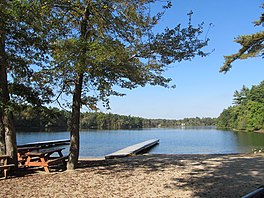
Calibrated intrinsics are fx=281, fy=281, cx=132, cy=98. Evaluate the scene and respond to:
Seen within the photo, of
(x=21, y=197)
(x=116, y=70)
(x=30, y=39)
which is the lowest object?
(x=21, y=197)

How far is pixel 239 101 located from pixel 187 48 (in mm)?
74930

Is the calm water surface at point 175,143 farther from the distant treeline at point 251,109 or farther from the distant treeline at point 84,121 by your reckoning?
the distant treeline at point 251,109

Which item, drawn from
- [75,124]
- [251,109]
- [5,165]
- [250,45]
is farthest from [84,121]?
[5,165]

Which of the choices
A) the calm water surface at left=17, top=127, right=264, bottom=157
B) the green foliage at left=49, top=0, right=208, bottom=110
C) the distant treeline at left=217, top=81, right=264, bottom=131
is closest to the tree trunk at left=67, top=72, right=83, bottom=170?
the green foliage at left=49, top=0, right=208, bottom=110

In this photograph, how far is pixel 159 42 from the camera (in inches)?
295

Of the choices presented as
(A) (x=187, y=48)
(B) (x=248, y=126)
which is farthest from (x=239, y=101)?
(A) (x=187, y=48)

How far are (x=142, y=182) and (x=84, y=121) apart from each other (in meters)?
66.8

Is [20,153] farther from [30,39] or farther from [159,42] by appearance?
[159,42]

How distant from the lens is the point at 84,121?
71.4 m

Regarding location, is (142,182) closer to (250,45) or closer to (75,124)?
(75,124)

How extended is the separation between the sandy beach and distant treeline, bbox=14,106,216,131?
1.58m

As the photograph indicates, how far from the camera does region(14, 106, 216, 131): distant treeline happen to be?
7629 mm

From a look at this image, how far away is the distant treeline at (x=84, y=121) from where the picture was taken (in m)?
7.63

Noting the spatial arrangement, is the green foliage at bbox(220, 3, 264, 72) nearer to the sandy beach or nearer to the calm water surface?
the calm water surface
